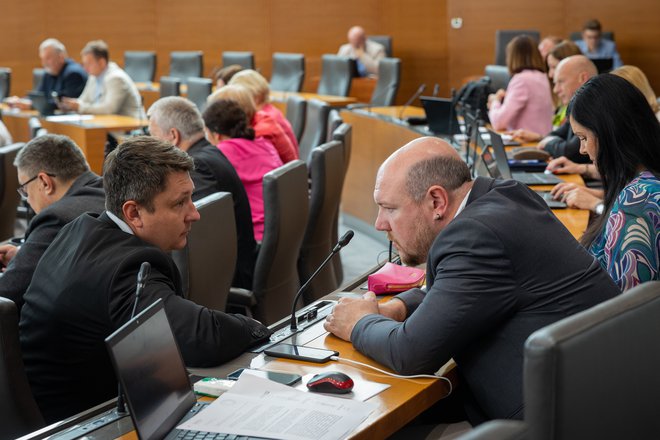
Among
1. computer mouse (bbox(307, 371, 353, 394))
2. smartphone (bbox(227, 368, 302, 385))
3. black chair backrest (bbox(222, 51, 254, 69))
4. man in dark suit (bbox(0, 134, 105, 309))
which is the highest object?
black chair backrest (bbox(222, 51, 254, 69))

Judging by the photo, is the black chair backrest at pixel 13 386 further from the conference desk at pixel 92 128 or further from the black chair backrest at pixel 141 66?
the black chair backrest at pixel 141 66

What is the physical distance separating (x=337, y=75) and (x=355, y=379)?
7.40 metres

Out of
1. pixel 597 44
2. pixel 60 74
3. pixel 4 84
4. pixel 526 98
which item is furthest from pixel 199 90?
pixel 597 44

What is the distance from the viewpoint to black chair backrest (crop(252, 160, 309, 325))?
351 cm

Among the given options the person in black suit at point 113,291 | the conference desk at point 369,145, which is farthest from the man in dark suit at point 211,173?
the conference desk at point 369,145

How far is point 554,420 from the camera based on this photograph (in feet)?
4.30

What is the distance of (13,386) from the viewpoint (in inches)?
80.3

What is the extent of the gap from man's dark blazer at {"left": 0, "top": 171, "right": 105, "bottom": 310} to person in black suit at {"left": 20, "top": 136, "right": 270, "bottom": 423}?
1.27 ft

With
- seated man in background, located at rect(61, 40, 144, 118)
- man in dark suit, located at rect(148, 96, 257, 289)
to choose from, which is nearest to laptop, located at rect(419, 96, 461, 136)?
man in dark suit, located at rect(148, 96, 257, 289)

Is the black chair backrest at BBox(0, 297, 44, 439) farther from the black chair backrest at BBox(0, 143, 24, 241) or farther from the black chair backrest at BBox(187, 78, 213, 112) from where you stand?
the black chair backrest at BBox(187, 78, 213, 112)

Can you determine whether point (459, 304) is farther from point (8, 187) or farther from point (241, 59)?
point (241, 59)

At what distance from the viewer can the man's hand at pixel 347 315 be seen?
2213 millimetres

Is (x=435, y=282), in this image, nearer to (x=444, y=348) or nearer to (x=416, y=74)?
(x=444, y=348)

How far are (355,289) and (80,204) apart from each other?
3.18 feet
